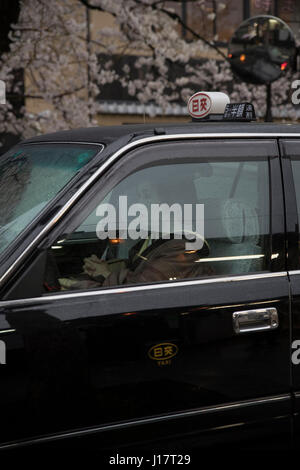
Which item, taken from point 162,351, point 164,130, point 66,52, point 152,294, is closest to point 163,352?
point 162,351

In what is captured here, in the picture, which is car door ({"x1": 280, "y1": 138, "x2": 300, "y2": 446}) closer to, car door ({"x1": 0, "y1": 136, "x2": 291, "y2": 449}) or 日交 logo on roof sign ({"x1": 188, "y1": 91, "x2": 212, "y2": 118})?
car door ({"x1": 0, "y1": 136, "x2": 291, "y2": 449})

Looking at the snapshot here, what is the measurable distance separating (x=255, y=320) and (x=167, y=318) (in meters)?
0.40

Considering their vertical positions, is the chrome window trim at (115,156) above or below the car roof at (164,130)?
below

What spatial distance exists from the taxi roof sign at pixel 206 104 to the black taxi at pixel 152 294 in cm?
31

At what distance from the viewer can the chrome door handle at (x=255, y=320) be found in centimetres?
277

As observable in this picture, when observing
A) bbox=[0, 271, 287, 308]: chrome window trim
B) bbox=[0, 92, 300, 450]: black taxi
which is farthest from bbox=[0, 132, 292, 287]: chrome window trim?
bbox=[0, 271, 287, 308]: chrome window trim

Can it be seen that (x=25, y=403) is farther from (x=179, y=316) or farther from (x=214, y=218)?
(x=214, y=218)

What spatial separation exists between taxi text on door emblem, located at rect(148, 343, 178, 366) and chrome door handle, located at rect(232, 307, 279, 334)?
0.29 metres

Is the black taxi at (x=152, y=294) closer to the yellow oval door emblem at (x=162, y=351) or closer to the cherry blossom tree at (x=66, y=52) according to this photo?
the yellow oval door emblem at (x=162, y=351)

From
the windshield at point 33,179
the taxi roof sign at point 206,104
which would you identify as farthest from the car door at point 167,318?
the taxi roof sign at point 206,104

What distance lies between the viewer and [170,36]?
13.6 meters

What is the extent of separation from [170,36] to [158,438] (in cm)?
1197

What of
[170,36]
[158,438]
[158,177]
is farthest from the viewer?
[170,36]
